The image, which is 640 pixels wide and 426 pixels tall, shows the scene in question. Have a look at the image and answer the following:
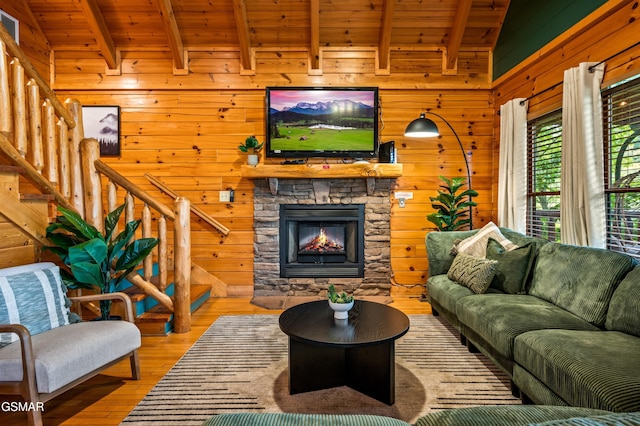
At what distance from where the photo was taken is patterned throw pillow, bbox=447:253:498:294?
285 cm

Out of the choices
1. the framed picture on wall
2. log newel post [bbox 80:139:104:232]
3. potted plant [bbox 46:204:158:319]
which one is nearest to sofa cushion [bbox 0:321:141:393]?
potted plant [bbox 46:204:158:319]

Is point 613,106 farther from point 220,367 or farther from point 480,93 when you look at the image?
point 220,367

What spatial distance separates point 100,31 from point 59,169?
2024 mm

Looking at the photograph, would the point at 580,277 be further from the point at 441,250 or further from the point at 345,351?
the point at 345,351

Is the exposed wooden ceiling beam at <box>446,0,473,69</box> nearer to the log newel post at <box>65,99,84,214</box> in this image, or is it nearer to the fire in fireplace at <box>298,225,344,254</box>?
the fire in fireplace at <box>298,225,344,254</box>

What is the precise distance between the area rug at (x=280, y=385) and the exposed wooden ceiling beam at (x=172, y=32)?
331 cm

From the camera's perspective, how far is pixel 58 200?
293 centimetres

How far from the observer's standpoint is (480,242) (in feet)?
11.0

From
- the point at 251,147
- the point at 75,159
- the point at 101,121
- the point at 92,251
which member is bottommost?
the point at 92,251

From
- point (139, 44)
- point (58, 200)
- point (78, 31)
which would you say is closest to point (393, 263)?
point (58, 200)

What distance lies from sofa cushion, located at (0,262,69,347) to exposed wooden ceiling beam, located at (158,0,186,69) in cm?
297

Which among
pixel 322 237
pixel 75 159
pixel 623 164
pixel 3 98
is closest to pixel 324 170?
pixel 322 237

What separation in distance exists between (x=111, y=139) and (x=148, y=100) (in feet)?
2.23

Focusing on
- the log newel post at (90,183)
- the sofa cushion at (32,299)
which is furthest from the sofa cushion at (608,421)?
Result: the log newel post at (90,183)
